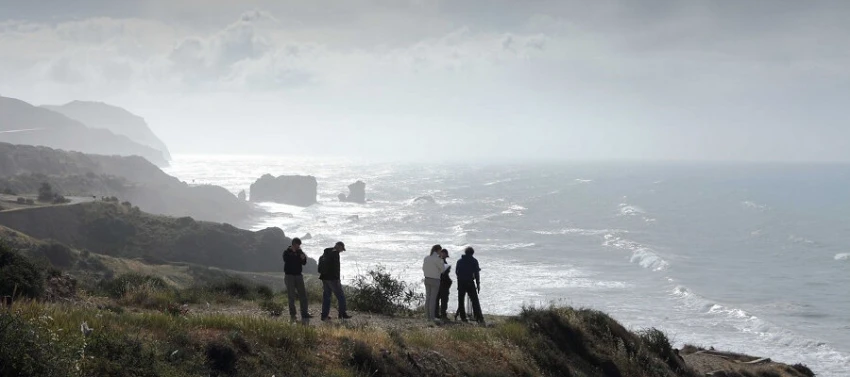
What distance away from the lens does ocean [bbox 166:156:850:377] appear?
3731 cm

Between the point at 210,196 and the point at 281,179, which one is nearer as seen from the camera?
the point at 210,196

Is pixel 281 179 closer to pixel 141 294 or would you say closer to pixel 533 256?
pixel 533 256

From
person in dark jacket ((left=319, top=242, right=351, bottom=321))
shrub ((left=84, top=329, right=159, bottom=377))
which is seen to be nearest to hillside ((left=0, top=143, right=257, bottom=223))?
person in dark jacket ((left=319, top=242, right=351, bottom=321))

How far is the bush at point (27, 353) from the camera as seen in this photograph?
5.00 meters

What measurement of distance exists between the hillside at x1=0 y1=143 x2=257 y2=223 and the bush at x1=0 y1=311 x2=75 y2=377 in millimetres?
87295

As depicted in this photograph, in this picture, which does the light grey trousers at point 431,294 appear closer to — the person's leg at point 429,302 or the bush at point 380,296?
the person's leg at point 429,302

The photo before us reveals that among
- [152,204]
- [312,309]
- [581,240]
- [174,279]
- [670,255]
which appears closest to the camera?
[312,309]

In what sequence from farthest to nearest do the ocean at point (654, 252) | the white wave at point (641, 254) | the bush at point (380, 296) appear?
the white wave at point (641, 254) → the ocean at point (654, 252) → the bush at point (380, 296)

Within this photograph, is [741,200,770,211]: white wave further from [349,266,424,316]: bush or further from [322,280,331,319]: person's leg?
[322,280,331,319]: person's leg

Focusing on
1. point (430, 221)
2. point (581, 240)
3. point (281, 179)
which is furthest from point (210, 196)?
point (581, 240)

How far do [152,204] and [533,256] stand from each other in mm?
66553

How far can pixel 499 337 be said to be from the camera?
35.4 ft

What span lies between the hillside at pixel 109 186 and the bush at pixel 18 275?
266 ft

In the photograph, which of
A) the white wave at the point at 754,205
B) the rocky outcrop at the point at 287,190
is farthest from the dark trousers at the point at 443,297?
the rocky outcrop at the point at 287,190
